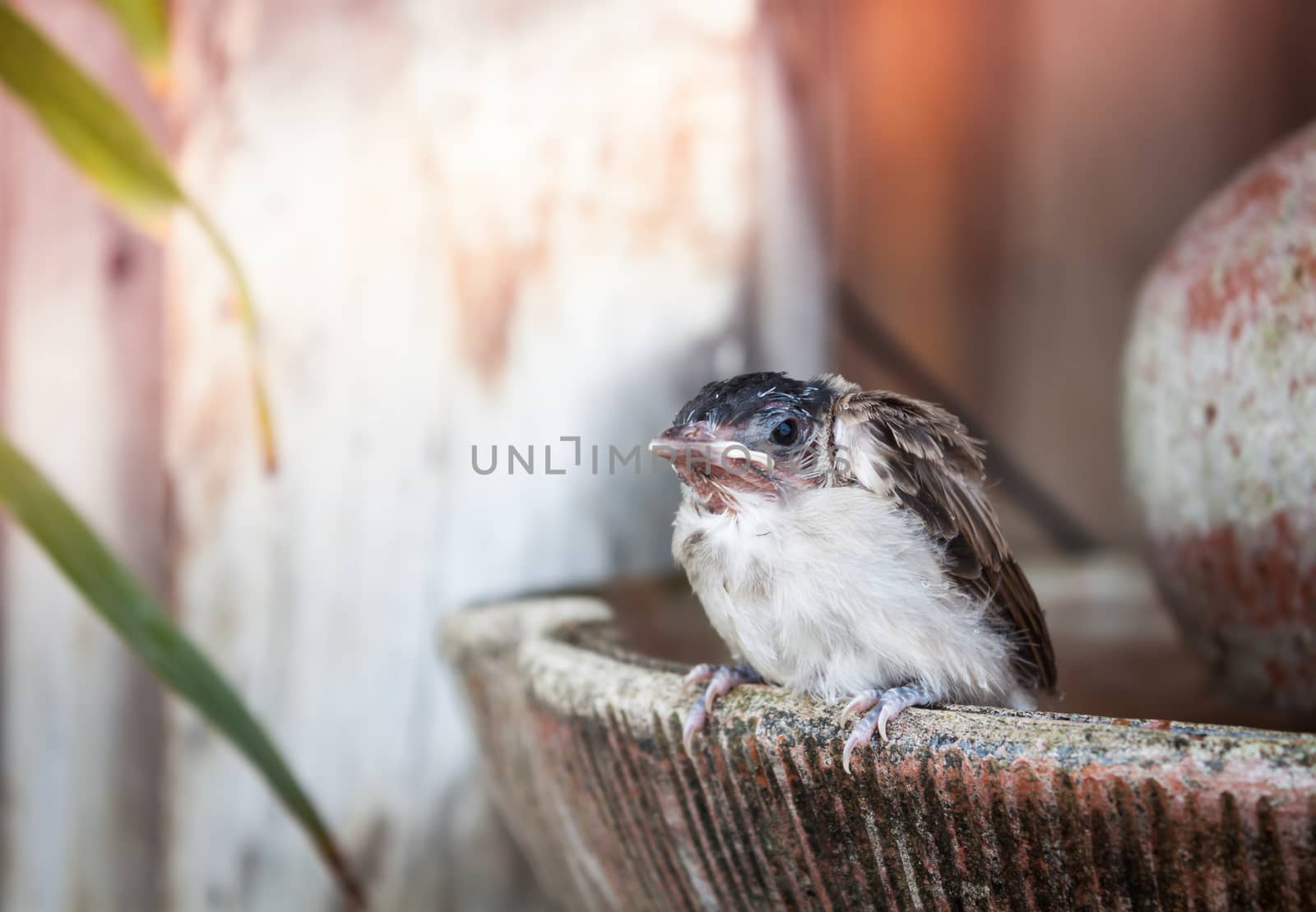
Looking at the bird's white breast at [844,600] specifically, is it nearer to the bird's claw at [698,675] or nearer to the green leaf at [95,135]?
the bird's claw at [698,675]

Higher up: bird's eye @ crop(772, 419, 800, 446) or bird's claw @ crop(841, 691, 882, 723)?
bird's eye @ crop(772, 419, 800, 446)

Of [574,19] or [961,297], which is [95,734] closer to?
[574,19]

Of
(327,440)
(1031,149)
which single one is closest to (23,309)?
(327,440)

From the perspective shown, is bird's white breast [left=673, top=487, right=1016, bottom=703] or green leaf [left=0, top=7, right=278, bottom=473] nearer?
bird's white breast [left=673, top=487, right=1016, bottom=703]

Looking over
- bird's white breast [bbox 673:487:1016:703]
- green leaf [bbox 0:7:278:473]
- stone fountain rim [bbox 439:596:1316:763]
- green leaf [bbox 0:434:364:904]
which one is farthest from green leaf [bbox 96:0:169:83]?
bird's white breast [bbox 673:487:1016:703]

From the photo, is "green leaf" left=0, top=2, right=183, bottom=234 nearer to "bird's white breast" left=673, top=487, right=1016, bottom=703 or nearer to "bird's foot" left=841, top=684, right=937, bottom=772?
"bird's white breast" left=673, top=487, right=1016, bottom=703

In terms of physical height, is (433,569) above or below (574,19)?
below
